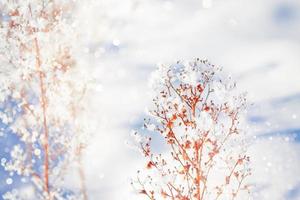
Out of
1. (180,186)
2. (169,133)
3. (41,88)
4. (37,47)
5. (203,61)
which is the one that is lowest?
(180,186)

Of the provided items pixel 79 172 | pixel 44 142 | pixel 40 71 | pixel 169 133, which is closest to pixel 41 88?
pixel 40 71

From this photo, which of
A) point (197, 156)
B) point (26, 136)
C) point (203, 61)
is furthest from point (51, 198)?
point (203, 61)

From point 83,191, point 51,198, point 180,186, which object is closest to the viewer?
point 180,186

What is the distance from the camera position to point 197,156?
40.9ft

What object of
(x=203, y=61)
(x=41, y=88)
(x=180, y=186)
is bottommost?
(x=180, y=186)

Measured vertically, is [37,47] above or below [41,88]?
above

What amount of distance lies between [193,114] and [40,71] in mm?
4673

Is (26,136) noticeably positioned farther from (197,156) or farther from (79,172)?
(197,156)

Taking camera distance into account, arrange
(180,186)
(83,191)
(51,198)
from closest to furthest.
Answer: (180,186)
(51,198)
(83,191)

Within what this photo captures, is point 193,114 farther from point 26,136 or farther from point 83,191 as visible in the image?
point 26,136

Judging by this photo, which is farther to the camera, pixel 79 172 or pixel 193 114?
pixel 79 172

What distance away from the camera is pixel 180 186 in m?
12.3

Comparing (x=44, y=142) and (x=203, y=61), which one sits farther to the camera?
(x=44, y=142)

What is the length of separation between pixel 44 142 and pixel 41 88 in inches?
57.1
